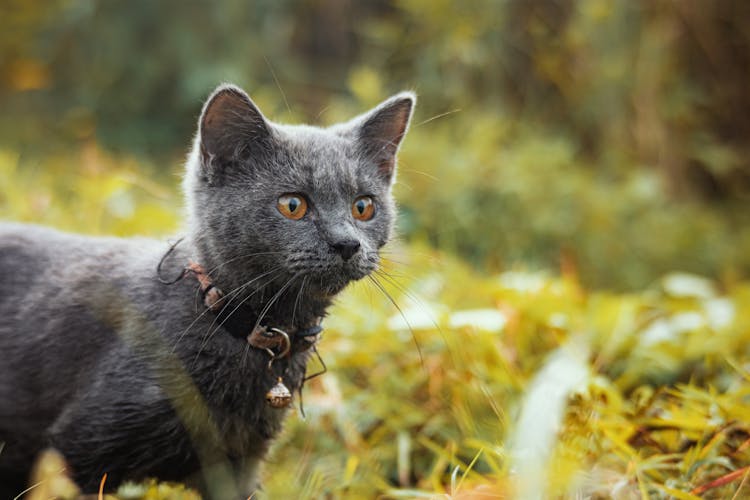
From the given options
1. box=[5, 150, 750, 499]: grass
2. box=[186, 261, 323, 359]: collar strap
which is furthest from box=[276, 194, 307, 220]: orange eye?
box=[5, 150, 750, 499]: grass

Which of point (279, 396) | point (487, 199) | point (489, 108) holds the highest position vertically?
point (489, 108)

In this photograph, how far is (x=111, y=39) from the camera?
5.31 meters

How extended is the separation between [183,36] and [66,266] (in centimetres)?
386

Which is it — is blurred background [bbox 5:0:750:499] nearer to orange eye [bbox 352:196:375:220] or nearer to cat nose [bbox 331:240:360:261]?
orange eye [bbox 352:196:375:220]

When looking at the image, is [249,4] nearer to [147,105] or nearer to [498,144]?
[147,105]

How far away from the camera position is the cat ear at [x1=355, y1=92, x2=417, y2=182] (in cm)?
204

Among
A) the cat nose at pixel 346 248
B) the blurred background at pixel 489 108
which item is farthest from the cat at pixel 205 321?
the blurred background at pixel 489 108

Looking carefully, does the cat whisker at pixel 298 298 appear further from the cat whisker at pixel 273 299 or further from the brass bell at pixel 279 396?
the brass bell at pixel 279 396

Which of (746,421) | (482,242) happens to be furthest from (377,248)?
(482,242)

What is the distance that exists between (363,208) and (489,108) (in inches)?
156

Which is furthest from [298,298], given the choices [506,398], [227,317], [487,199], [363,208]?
[487,199]

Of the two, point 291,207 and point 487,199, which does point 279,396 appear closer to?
point 291,207

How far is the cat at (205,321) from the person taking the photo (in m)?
1.75

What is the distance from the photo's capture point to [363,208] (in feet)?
6.35
